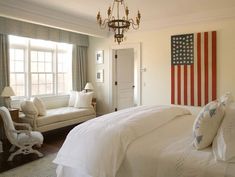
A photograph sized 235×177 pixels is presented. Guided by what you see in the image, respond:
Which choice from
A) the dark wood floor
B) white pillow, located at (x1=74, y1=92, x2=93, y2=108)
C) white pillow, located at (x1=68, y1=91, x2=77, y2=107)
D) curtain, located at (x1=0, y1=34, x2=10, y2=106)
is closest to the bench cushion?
white pillow, located at (x1=74, y1=92, x2=93, y2=108)

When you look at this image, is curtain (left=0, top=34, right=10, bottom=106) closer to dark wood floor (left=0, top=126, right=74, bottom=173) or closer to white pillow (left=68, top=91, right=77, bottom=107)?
dark wood floor (left=0, top=126, right=74, bottom=173)

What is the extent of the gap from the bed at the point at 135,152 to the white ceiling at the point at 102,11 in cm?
248

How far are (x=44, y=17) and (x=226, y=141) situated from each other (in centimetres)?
400

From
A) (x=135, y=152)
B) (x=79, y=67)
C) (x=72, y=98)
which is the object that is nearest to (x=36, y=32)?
(x=79, y=67)

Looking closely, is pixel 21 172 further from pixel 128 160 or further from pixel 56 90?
pixel 56 90

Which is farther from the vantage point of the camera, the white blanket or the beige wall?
the beige wall

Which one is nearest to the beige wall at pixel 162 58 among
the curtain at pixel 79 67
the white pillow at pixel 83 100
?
the curtain at pixel 79 67

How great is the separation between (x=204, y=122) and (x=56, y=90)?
4.93 m

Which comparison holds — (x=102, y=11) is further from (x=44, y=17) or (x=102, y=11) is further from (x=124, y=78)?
(x=124, y=78)

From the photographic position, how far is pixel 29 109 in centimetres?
445

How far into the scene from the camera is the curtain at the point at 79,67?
251 inches

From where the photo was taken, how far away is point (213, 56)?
14.9 feet

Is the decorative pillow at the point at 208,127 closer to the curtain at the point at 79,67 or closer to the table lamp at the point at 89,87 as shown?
the table lamp at the point at 89,87

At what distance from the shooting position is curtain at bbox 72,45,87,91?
6.39m
